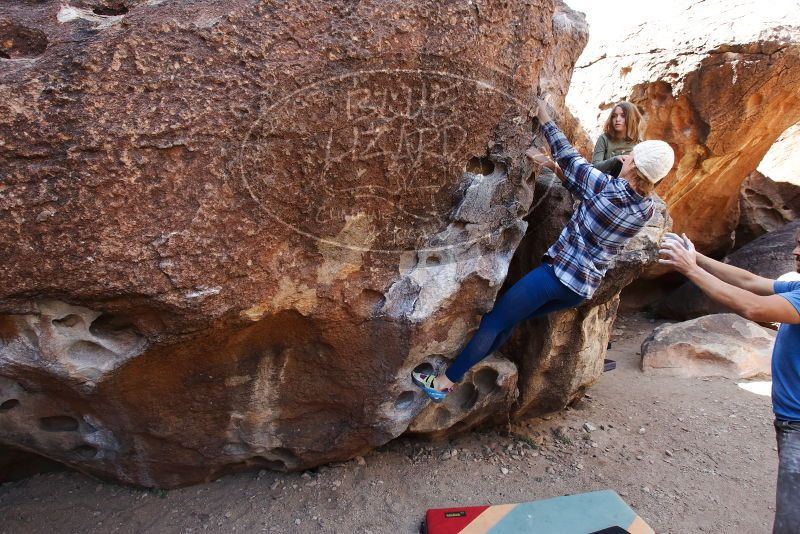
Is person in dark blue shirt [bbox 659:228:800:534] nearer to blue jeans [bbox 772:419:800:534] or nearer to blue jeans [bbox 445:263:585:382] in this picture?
blue jeans [bbox 772:419:800:534]

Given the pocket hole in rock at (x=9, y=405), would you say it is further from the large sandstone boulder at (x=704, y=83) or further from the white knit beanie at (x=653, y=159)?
the large sandstone boulder at (x=704, y=83)

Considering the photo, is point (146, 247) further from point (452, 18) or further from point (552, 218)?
point (552, 218)

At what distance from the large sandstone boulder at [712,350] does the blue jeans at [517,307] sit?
2188 mm

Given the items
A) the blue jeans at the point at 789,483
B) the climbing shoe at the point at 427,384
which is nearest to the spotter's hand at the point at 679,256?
the blue jeans at the point at 789,483

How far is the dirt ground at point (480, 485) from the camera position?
234 centimetres

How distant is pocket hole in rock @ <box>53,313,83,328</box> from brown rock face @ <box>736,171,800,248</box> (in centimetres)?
667

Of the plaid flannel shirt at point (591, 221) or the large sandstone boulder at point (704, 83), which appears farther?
the large sandstone boulder at point (704, 83)

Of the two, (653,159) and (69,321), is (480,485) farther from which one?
(69,321)

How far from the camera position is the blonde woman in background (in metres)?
2.95

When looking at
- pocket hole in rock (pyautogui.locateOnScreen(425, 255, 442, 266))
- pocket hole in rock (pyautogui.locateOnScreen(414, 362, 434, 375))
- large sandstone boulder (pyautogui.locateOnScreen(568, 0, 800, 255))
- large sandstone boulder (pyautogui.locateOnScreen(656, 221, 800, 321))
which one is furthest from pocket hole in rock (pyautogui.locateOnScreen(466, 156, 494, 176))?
large sandstone boulder (pyautogui.locateOnScreen(656, 221, 800, 321))

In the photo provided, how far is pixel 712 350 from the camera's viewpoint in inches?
154

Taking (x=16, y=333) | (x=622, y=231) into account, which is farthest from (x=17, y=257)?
(x=622, y=231)

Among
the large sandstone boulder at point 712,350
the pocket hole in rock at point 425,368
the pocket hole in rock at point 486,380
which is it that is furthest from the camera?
the large sandstone boulder at point 712,350

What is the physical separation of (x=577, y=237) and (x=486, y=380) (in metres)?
0.93
